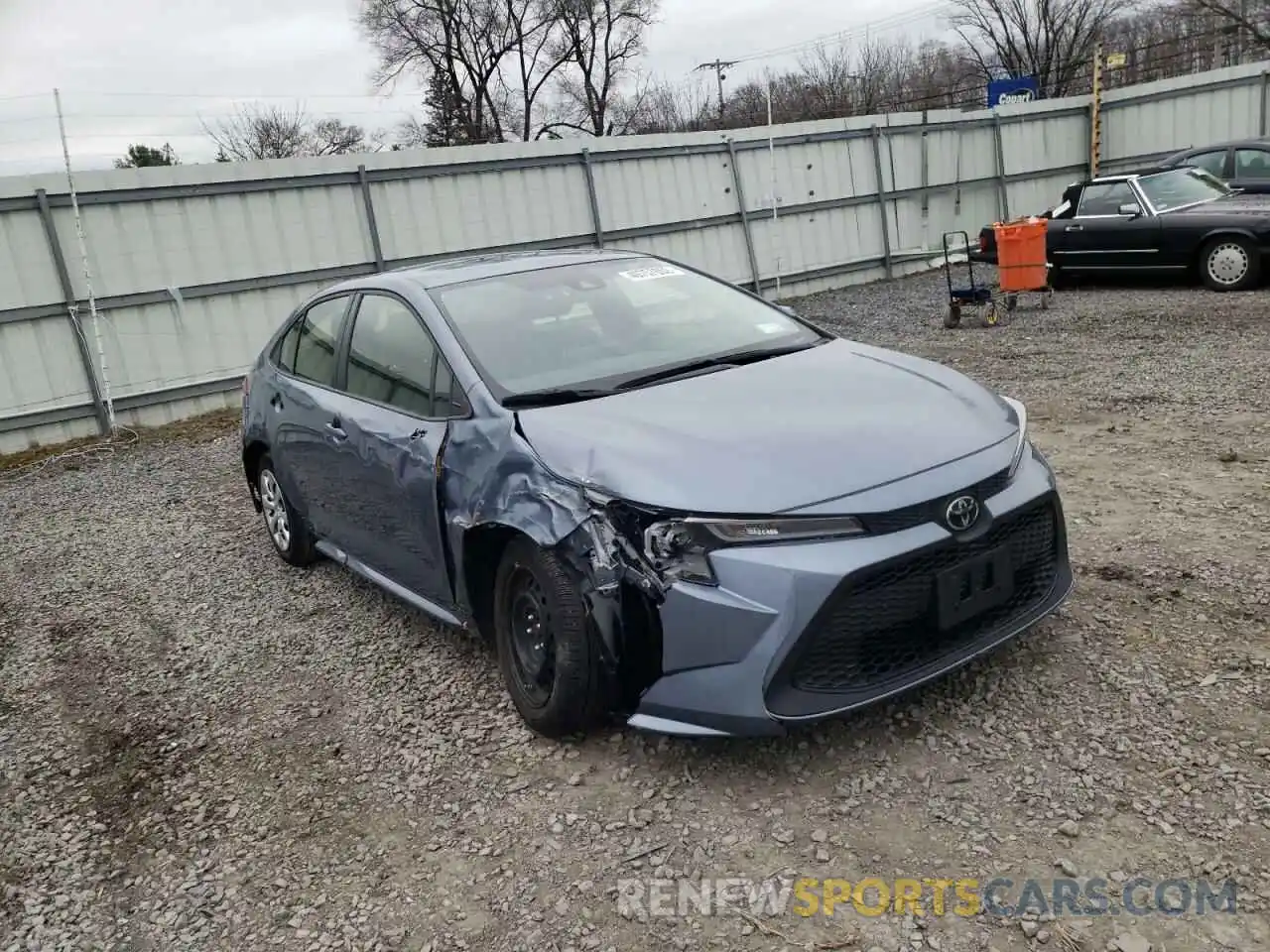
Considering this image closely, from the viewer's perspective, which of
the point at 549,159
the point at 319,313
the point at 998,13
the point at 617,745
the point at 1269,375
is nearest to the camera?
the point at 617,745

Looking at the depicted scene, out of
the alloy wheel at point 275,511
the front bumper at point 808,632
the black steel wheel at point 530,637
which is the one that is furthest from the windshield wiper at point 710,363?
the alloy wheel at point 275,511

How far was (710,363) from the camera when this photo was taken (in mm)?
3545

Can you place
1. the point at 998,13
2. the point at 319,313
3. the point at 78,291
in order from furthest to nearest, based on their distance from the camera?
the point at 998,13
the point at 78,291
the point at 319,313

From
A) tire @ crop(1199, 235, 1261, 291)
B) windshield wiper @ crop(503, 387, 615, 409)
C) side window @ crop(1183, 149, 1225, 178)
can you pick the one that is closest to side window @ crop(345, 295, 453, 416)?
windshield wiper @ crop(503, 387, 615, 409)

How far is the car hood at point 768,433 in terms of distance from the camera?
264cm

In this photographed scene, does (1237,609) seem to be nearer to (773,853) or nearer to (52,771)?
(773,853)

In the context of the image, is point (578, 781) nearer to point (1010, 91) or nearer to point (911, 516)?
point (911, 516)

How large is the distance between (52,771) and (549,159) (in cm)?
1012

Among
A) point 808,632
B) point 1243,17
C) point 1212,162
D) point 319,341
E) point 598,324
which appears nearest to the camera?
point 808,632

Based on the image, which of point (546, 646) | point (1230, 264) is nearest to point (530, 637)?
point (546, 646)

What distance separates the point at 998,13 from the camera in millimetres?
47531

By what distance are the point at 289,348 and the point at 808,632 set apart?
3.43 metres

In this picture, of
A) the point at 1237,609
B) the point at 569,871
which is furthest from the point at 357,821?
the point at 1237,609

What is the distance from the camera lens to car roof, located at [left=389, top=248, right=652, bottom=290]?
4.01 meters
